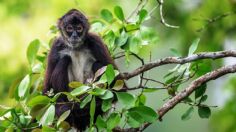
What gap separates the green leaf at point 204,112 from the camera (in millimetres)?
6656

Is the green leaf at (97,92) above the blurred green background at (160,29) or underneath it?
underneath

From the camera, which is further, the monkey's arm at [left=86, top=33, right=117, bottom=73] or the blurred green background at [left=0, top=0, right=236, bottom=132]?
the blurred green background at [left=0, top=0, right=236, bottom=132]

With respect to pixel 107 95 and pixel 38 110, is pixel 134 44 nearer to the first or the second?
pixel 107 95

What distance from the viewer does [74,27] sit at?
7.93 meters

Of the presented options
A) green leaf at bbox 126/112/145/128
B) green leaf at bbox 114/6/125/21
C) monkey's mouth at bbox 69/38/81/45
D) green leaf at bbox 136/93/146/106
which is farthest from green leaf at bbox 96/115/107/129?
monkey's mouth at bbox 69/38/81/45

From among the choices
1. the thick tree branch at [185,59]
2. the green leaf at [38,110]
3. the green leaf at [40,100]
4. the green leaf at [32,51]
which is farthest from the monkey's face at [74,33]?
the green leaf at [40,100]

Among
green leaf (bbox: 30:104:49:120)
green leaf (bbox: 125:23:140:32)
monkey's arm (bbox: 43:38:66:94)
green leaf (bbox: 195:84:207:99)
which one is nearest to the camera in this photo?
green leaf (bbox: 30:104:49:120)

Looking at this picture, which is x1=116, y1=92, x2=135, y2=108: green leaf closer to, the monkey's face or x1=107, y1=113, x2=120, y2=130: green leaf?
x1=107, y1=113, x2=120, y2=130: green leaf

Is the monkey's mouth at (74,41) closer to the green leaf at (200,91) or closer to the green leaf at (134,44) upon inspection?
the green leaf at (134,44)

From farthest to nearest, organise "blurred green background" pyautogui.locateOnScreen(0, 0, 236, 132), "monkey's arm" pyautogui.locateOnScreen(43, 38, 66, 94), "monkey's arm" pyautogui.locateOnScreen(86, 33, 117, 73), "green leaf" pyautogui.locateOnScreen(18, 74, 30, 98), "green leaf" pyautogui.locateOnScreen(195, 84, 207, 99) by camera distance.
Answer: "blurred green background" pyautogui.locateOnScreen(0, 0, 236, 132) → "monkey's arm" pyautogui.locateOnScreen(86, 33, 117, 73) → "monkey's arm" pyautogui.locateOnScreen(43, 38, 66, 94) → "green leaf" pyautogui.locateOnScreen(195, 84, 207, 99) → "green leaf" pyautogui.locateOnScreen(18, 74, 30, 98)

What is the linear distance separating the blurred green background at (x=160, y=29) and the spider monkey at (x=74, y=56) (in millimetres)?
2443

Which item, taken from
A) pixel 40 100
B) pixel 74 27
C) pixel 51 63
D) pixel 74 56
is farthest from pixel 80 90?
pixel 74 56

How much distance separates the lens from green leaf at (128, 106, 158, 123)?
603 cm

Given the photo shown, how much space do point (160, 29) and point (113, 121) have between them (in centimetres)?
748
